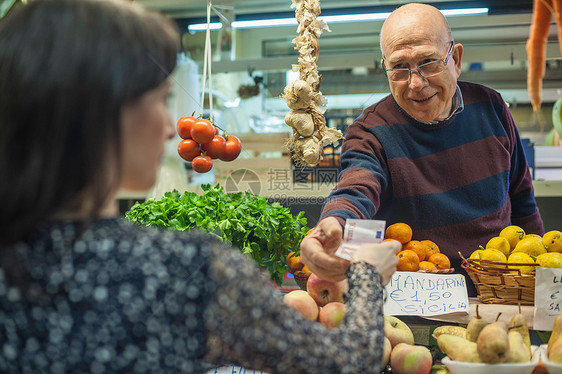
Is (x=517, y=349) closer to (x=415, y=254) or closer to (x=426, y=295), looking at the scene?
(x=426, y=295)

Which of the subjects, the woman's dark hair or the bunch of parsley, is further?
the bunch of parsley

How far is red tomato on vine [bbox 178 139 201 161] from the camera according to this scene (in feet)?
6.62

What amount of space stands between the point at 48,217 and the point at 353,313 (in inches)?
Answer: 21.1

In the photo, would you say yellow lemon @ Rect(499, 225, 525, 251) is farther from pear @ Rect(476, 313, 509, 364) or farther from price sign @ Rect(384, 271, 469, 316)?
pear @ Rect(476, 313, 509, 364)

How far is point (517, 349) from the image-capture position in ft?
3.73

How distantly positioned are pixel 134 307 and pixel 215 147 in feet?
4.22

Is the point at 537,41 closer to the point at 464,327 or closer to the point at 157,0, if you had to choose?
the point at 464,327

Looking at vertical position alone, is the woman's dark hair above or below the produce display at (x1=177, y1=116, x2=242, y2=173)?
below

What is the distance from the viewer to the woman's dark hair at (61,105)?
757mm

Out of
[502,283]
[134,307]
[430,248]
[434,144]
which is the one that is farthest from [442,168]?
[134,307]

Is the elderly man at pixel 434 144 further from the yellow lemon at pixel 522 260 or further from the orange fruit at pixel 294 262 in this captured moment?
the yellow lemon at pixel 522 260

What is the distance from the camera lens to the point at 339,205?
149cm

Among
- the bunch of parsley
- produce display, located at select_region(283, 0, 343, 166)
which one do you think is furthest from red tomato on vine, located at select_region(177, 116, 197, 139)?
produce display, located at select_region(283, 0, 343, 166)

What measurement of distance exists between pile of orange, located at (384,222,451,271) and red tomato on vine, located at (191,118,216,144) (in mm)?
747
